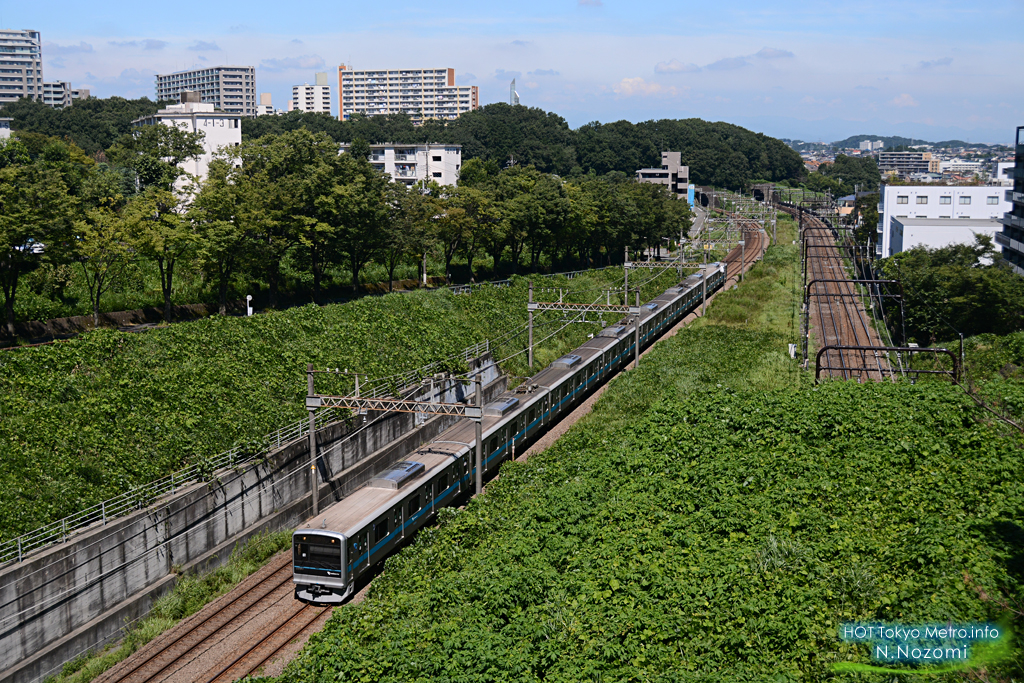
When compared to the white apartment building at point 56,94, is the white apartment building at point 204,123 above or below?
below

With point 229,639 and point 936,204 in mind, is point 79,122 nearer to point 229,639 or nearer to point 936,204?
point 936,204

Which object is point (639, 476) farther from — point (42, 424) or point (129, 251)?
point (129, 251)

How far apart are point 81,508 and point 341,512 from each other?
7.38 metres

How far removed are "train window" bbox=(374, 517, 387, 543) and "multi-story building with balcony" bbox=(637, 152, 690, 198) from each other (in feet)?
416

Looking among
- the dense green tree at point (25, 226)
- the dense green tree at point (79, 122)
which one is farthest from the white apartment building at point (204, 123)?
the dense green tree at point (25, 226)

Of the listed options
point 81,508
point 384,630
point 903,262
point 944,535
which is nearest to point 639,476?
point 944,535

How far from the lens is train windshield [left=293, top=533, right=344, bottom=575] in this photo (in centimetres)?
2200

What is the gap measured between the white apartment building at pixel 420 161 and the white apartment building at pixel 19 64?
11861cm

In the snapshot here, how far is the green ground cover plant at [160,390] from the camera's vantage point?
24.5 m

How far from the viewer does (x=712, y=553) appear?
1991cm

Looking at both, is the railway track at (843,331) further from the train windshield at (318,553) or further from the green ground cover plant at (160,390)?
the train windshield at (318,553)

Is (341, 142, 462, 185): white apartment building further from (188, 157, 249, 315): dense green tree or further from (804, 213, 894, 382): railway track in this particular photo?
(188, 157, 249, 315): dense green tree

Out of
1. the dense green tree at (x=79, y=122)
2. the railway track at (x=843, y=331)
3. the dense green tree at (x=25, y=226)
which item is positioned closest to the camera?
the dense green tree at (x=25, y=226)

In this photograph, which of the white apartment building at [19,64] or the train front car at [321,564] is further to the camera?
the white apartment building at [19,64]
